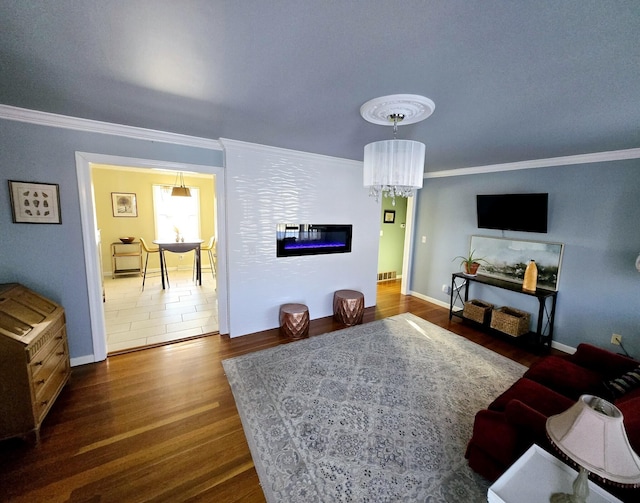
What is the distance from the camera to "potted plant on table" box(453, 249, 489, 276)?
12.9ft

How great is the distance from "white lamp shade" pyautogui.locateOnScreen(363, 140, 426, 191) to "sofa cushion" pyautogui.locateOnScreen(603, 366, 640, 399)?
1.86m

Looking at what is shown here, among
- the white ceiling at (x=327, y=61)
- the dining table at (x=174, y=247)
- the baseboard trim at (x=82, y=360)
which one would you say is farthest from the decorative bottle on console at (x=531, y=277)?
the dining table at (x=174, y=247)

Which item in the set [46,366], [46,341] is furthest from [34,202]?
[46,366]

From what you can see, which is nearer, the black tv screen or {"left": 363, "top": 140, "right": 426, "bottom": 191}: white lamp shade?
{"left": 363, "top": 140, "right": 426, "bottom": 191}: white lamp shade

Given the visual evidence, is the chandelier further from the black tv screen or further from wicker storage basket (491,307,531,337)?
wicker storage basket (491,307,531,337)

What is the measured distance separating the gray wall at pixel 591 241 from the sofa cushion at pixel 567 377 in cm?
132

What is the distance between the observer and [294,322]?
3354 millimetres

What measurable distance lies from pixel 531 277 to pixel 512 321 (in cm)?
62

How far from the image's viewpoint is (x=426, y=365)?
2830 mm

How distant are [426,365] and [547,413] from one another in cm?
126

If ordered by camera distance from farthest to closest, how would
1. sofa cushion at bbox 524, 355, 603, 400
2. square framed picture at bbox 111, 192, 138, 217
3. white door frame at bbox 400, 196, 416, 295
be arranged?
square framed picture at bbox 111, 192, 138, 217 → white door frame at bbox 400, 196, 416, 295 → sofa cushion at bbox 524, 355, 603, 400

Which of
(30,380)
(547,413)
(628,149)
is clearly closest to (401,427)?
(547,413)

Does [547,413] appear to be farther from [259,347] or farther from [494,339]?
[259,347]

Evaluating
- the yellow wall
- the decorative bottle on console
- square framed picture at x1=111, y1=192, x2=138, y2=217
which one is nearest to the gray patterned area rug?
the decorative bottle on console
